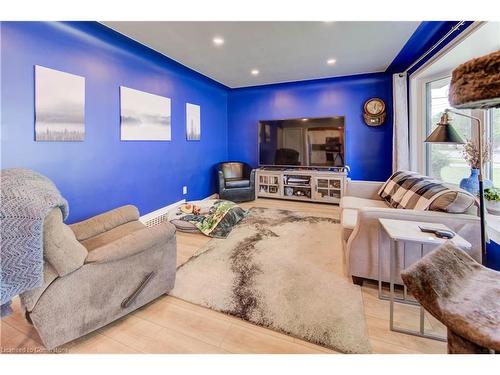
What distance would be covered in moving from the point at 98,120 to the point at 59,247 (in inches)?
74.2

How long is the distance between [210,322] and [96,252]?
0.82 m

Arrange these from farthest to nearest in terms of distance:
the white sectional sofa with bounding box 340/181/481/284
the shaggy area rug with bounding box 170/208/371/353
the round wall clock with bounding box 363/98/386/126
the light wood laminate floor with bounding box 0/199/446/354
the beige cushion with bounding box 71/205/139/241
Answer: the round wall clock with bounding box 363/98/386/126 < the beige cushion with bounding box 71/205/139/241 < the white sectional sofa with bounding box 340/181/481/284 < the shaggy area rug with bounding box 170/208/371/353 < the light wood laminate floor with bounding box 0/199/446/354

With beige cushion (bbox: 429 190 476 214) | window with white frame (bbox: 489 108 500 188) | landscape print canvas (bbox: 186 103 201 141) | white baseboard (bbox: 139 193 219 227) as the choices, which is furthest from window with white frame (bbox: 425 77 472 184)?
white baseboard (bbox: 139 193 219 227)

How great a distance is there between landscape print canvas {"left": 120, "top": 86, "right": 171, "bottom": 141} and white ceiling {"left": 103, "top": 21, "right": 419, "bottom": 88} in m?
0.65

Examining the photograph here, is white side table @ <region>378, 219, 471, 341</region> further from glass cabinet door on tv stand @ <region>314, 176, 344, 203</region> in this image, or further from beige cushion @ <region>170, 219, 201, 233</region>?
glass cabinet door on tv stand @ <region>314, 176, 344, 203</region>

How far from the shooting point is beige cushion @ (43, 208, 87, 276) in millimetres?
1125

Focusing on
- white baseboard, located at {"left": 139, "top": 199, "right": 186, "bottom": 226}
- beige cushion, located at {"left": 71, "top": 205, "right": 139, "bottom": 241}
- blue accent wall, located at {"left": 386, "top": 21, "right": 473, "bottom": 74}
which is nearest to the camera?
beige cushion, located at {"left": 71, "top": 205, "right": 139, "bottom": 241}

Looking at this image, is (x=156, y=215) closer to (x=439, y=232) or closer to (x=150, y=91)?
(x=150, y=91)

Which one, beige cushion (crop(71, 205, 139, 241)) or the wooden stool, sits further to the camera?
beige cushion (crop(71, 205, 139, 241))

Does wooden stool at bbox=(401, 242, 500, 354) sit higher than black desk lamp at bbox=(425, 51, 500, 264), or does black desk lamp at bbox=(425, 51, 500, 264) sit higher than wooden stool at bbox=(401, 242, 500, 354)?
black desk lamp at bbox=(425, 51, 500, 264)

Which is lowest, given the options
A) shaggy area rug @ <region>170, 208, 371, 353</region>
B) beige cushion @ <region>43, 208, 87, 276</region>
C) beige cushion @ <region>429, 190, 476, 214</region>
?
shaggy area rug @ <region>170, 208, 371, 353</region>

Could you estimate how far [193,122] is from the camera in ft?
13.7
